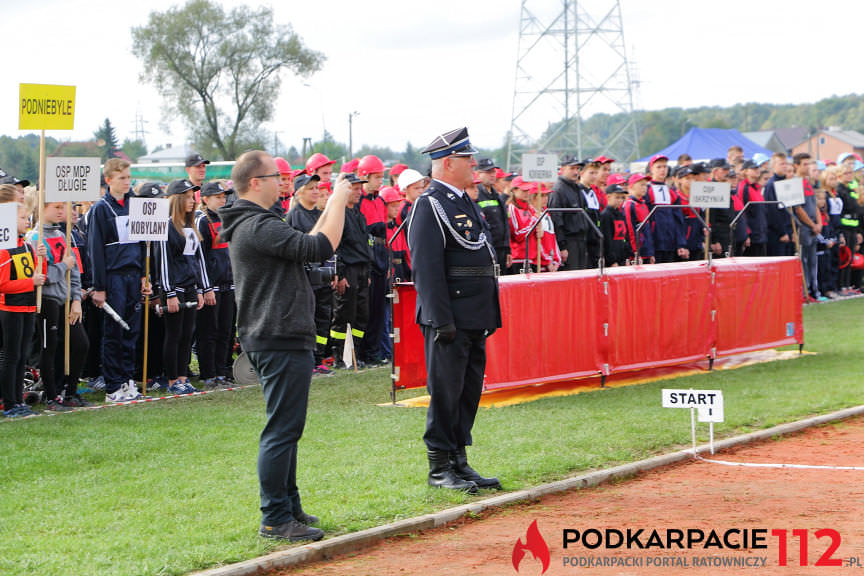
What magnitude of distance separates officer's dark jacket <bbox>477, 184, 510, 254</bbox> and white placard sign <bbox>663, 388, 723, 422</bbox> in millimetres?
5930

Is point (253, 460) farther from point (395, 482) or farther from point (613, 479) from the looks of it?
point (613, 479)

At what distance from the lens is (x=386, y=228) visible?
15438 millimetres

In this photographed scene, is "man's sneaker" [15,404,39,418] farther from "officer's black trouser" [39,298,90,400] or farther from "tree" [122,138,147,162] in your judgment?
"tree" [122,138,147,162]

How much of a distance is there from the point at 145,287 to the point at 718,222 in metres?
11.0

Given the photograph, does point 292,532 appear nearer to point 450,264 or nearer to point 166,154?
point 450,264

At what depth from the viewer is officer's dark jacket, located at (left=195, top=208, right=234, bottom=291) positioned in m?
13.1

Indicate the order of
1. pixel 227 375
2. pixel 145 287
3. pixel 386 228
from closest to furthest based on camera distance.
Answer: pixel 145 287 < pixel 227 375 < pixel 386 228

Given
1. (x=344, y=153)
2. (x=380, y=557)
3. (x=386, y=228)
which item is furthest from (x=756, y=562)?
(x=344, y=153)

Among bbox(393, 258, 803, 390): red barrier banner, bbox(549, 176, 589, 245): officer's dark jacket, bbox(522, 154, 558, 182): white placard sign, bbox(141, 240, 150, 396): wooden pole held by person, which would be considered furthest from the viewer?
bbox(522, 154, 558, 182): white placard sign

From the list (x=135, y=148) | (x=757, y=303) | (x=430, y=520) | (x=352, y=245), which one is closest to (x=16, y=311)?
(x=352, y=245)

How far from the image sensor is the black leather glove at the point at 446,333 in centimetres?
754

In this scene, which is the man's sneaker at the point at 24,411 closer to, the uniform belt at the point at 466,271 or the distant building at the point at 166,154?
the uniform belt at the point at 466,271

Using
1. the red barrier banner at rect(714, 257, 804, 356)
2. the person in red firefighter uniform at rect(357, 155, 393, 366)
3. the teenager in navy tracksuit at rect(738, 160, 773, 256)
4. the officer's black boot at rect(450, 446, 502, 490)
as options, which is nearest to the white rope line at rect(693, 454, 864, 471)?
the officer's black boot at rect(450, 446, 502, 490)

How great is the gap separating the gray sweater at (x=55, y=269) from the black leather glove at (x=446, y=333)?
5.10m
